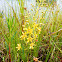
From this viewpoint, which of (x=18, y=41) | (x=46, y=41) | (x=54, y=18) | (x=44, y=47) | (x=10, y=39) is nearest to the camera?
(x=10, y=39)

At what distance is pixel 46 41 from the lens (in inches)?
51.1

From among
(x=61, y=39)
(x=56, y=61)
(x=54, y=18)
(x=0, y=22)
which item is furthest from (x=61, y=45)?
(x=0, y=22)

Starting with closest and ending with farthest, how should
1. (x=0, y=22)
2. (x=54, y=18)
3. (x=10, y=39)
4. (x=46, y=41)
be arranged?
(x=10, y=39) < (x=46, y=41) < (x=0, y=22) < (x=54, y=18)

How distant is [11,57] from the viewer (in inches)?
37.5

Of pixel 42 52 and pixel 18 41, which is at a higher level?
pixel 18 41

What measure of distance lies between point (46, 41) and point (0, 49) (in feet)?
1.85

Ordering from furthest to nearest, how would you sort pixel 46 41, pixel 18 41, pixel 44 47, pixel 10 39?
1. pixel 46 41
2. pixel 44 47
3. pixel 18 41
4. pixel 10 39

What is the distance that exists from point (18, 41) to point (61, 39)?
61 cm

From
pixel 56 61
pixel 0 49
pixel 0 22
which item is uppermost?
pixel 0 22

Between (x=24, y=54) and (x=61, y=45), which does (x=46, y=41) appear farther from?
(x=24, y=54)

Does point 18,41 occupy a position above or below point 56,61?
above

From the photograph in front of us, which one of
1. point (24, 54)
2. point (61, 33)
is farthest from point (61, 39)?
A: point (24, 54)

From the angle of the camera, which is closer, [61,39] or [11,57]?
[11,57]

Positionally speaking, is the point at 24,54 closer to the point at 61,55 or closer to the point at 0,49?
the point at 0,49
